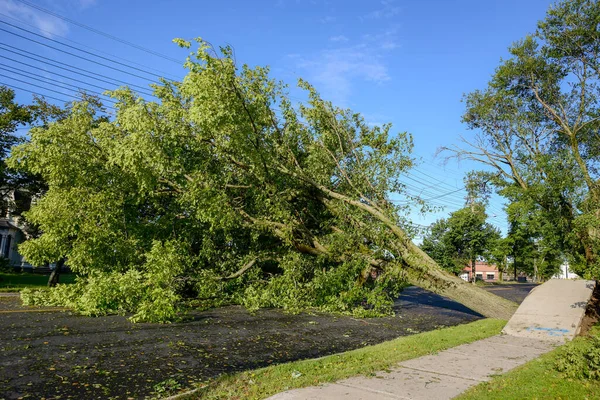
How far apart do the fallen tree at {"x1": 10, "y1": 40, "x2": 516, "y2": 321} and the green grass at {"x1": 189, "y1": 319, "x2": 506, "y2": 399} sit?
441cm

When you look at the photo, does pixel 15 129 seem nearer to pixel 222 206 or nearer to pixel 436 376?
pixel 222 206

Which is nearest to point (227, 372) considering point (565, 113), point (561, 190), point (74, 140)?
point (74, 140)

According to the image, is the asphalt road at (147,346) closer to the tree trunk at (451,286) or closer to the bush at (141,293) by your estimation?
the bush at (141,293)

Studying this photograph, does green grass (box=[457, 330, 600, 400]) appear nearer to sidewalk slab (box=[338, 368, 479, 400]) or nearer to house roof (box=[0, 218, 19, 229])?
sidewalk slab (box=[338, 368, 479, 400])

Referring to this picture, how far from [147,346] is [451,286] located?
8278 millimetres

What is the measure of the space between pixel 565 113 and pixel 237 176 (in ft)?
37.4

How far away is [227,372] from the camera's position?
238 inches

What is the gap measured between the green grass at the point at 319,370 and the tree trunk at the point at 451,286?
3444mm

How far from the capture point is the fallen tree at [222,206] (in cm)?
1098

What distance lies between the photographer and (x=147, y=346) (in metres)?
7.40

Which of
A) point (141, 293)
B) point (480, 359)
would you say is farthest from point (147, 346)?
point (480, 359)

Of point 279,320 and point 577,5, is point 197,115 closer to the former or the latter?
point 279,320

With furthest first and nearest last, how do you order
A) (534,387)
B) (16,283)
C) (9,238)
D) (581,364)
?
(9,238) < (16,283) < (581,364) < (534,387)

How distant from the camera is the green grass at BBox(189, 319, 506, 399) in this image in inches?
192
